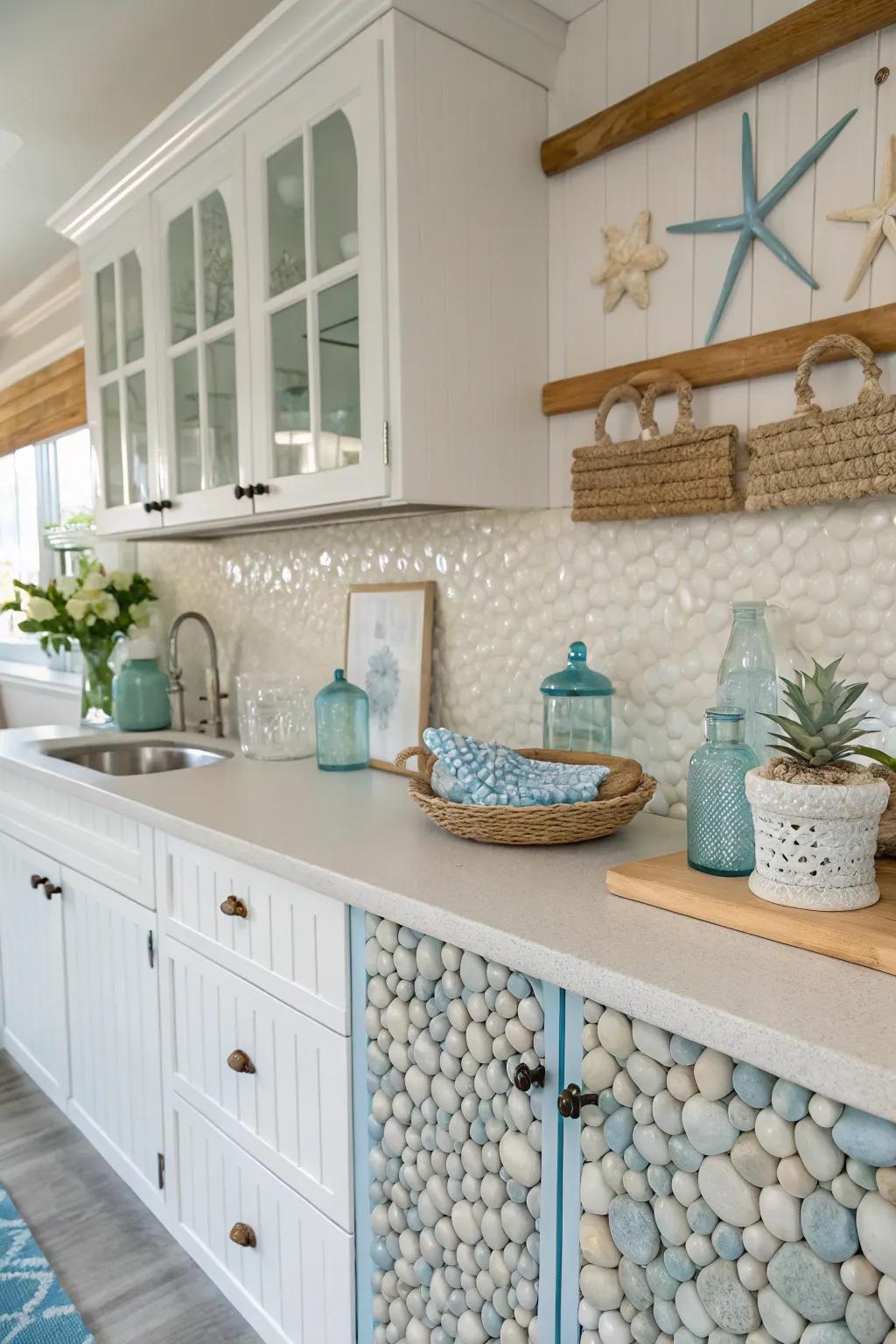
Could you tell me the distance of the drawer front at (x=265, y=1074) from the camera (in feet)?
4.33

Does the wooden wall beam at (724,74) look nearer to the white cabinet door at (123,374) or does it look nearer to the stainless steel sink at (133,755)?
the white cabinet door at (123,374)

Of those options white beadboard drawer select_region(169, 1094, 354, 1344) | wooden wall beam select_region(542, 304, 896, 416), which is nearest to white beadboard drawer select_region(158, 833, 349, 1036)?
white beadboard drawer select_region(169, 1094, 354, 1344)

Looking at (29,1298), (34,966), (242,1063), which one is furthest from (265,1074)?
(34,966)

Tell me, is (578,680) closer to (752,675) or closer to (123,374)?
(752,675)

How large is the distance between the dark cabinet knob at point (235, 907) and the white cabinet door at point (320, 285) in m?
0.71

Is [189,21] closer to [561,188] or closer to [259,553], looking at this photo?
[561,188]

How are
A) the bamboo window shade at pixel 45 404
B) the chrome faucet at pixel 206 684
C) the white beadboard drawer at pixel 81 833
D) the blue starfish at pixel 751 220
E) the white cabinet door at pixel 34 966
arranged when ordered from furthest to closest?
the bamboo window shade at pixel 45 404 → the chrome faucet at pixel 206 684 → the white cabinet door at pixel 34 966 → the white beadboard drawer at pixel 81 833 → the blue starfish at pixel 751 220

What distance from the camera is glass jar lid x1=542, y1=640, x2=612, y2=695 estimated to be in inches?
63.3

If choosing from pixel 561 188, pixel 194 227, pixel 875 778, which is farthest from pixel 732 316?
pixel 194 227

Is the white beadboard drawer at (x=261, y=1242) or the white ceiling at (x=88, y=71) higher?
the white ceiling at (x=88, y=71)

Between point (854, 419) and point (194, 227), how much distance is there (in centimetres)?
150

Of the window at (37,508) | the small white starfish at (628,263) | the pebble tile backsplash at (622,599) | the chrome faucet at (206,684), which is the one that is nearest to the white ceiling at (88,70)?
the small white starfish at (628,263)

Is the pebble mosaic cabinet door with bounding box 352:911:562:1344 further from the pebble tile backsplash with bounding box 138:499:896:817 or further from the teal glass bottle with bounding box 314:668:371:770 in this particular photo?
the teal glass bottle with bounding box 314:668:371:770

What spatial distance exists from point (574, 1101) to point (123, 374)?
210 cm
